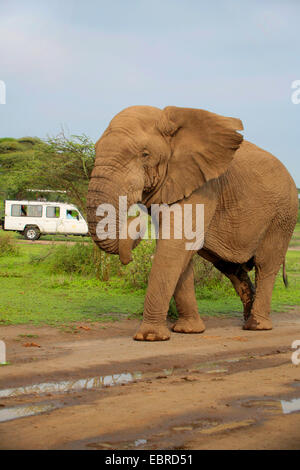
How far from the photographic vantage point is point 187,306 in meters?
8.25

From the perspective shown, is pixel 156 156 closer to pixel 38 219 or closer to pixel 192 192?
pixel 192 192

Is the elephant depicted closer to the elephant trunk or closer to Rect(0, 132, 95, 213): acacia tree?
the elephant trunk

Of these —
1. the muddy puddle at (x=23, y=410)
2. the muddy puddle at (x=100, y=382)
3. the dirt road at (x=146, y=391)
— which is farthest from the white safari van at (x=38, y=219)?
the muddy puddle at (x=23, y=410)

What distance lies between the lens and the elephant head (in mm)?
6934

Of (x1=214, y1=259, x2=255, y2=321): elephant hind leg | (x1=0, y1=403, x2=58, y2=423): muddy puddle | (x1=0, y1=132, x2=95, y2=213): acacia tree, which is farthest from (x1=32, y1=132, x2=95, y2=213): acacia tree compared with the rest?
(x1=0, y1=403, x2=58, y2=423): muddy puddle

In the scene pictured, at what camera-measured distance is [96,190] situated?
685 cm

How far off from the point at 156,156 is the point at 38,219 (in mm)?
25731

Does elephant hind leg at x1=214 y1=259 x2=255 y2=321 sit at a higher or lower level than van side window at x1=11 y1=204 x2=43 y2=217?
lower

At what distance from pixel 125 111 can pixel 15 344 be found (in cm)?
274

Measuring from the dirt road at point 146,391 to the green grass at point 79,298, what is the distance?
1.03m

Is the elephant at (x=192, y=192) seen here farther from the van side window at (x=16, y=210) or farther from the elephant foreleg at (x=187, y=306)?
the van side window at (x=16, y=210)

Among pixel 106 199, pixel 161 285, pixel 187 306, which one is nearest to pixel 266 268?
pixel 187 306

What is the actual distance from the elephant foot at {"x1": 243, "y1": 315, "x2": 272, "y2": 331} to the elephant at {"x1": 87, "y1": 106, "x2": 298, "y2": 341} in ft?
0.04
